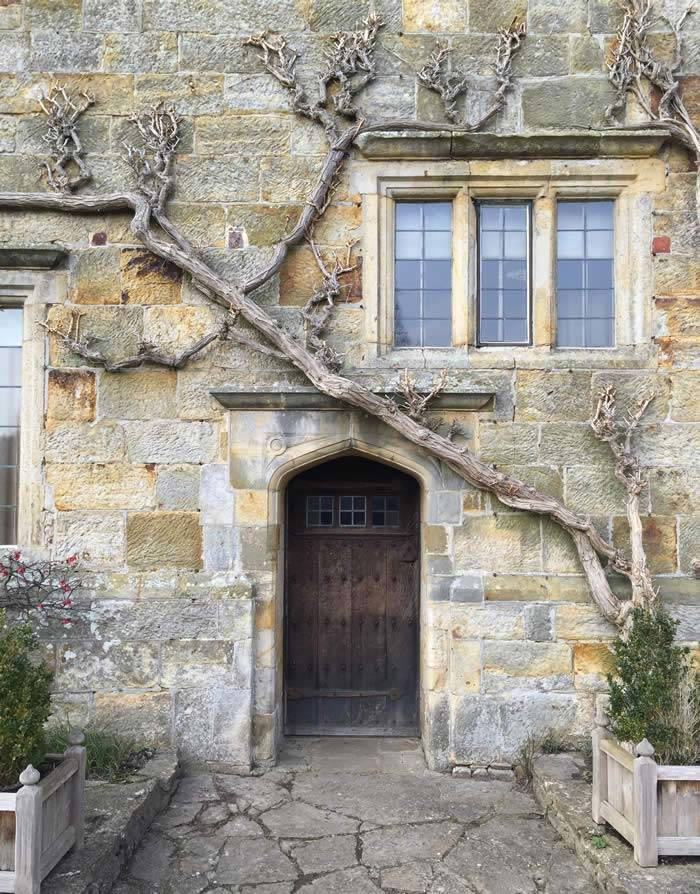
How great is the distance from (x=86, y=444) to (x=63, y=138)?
211 centimetres

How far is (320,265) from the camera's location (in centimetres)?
488

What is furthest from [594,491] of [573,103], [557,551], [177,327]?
[177,327]

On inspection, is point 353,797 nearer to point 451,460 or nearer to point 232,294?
point 451,460

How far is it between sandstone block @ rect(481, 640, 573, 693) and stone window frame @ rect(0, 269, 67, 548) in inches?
126

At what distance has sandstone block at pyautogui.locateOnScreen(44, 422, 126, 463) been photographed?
4852 mm

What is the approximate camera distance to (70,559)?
4699 mm

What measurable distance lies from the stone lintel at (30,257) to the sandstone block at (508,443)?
3117 millimetres

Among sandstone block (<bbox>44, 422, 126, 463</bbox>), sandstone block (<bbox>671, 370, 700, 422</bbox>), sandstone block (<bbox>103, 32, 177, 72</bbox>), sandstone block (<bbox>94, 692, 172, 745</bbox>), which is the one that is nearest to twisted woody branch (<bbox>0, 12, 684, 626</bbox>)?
sandstone block (<bbox>103, 32, 177, 72</bbox>)

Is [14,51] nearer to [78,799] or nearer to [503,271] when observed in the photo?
[503,271]

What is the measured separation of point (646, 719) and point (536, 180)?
11.5 feet

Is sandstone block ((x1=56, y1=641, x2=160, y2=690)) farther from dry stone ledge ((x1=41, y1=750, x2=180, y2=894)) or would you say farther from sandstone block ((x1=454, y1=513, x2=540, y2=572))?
sandstone block ((x1=454, y1=513, x2=540, y2=572))

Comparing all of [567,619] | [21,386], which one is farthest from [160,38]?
[567,619]

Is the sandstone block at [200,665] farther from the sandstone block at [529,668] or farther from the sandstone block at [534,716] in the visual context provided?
the sandstone block at [534,716]

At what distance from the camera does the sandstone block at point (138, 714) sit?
15.5 feet
